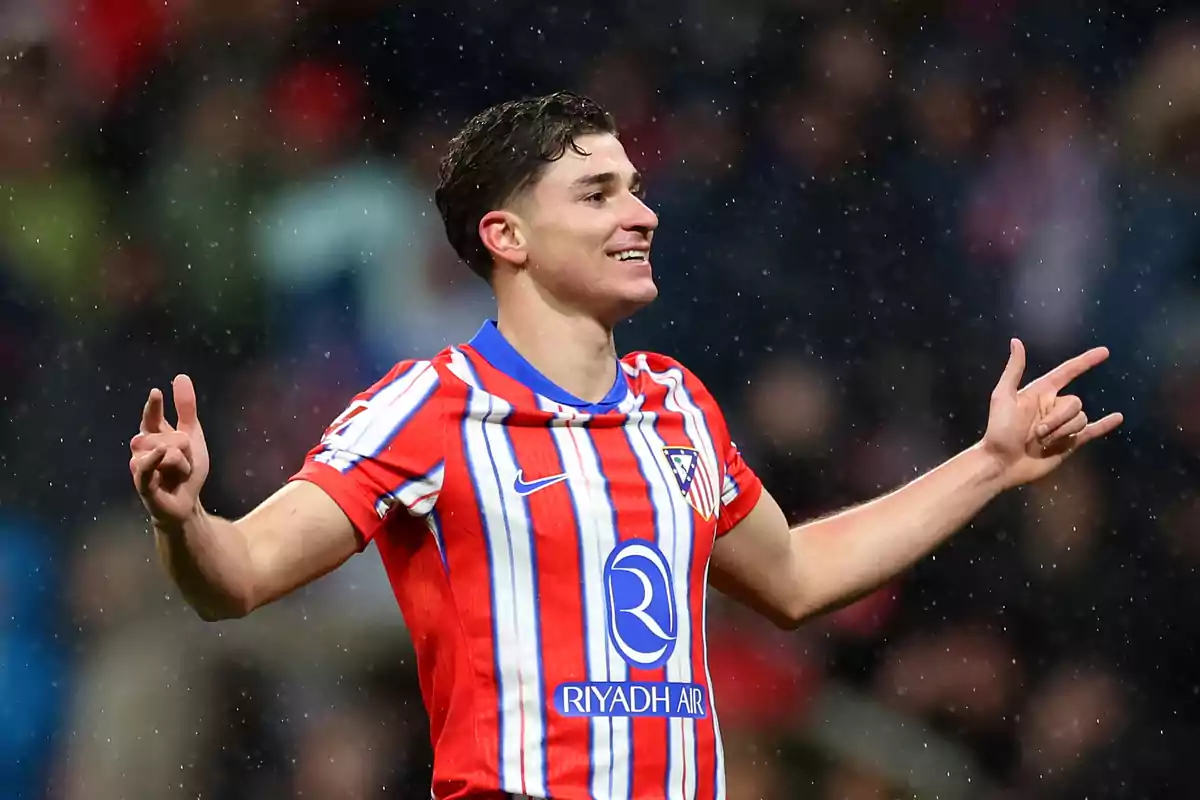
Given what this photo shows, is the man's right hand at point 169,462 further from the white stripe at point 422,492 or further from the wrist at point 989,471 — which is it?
the wrist at point 989,471

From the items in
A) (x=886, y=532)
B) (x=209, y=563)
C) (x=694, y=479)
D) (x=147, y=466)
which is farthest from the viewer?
(x=886, y=532)

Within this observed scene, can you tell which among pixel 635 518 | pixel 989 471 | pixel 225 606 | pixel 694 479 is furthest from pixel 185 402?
pixel 989 471

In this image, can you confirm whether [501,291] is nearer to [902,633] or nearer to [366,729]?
[366,729]

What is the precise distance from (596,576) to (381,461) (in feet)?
1.01

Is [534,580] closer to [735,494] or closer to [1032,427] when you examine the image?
[735,494]

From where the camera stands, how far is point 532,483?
2.27 meters

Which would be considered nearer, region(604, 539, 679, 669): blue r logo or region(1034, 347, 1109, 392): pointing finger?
region(604, 539, 679, 669): blue r logo

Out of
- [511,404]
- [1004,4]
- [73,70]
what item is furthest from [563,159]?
[1004,4]

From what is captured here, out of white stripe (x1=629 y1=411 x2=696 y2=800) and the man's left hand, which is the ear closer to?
white stripe (x1=629 y1=411 x2=696 y2=800)

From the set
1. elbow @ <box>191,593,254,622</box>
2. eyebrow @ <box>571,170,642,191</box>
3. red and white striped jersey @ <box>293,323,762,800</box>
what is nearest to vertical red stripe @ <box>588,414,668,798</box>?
red and white striped jersey @ <box>293,323,762,800</box>

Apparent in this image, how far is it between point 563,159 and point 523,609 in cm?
69

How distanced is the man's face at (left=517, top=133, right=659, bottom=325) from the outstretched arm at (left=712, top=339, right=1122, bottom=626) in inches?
15.2

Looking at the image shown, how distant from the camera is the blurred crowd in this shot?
157 inches

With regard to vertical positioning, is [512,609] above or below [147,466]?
below
